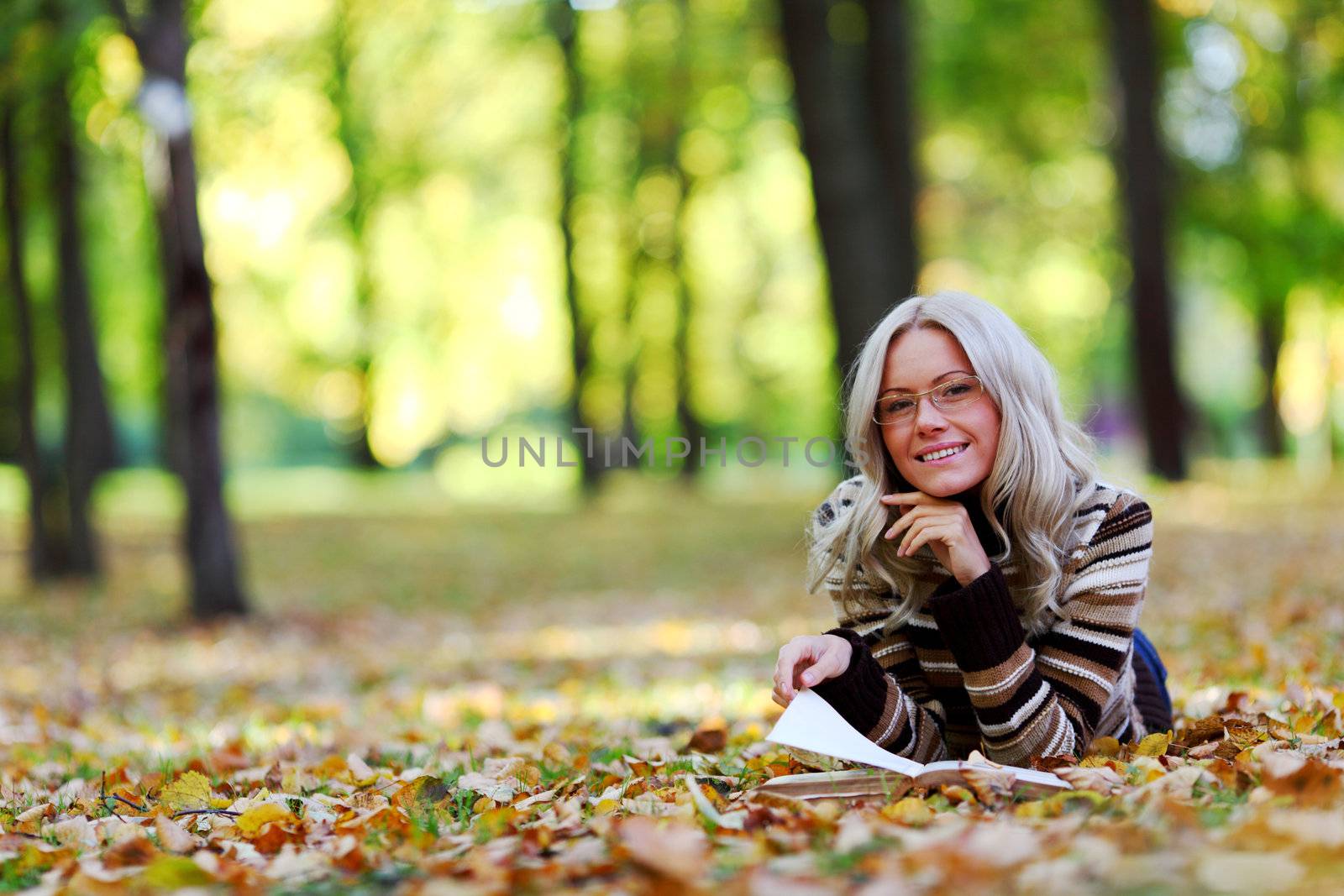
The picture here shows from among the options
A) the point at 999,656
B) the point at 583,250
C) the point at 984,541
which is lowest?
the point at 999,656

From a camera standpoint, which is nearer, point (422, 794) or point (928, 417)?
point (928, 417)

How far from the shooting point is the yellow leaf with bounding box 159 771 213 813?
10.9 feet

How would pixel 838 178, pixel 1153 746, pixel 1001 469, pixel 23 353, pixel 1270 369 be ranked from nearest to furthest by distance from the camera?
pixel 1001 469 < pixel 1153 746 < pixel 838 178 < pixel 23 353 < pixel 1270 369

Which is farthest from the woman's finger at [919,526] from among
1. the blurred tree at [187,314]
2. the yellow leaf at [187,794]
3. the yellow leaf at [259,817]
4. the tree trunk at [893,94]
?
the tree trunk at [893,94]

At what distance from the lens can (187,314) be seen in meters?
8.85

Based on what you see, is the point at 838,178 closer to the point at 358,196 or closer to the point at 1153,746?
the point at 1153,746

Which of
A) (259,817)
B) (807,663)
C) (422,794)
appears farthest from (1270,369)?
(259,817)

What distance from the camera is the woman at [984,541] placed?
2.82m

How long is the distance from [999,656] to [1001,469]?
0.42m

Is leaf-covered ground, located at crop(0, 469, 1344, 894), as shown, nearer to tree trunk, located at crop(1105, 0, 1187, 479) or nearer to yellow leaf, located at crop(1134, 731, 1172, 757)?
yellow leaf, located at crop(1134, 731, 1172, 757)

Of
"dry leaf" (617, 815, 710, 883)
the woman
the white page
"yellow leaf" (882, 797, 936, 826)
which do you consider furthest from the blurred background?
"dry leaf" (617, 815, 710, 883)

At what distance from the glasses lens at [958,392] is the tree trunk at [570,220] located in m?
15.8

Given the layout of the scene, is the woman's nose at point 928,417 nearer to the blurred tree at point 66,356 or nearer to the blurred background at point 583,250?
the blurred background at point 583,250

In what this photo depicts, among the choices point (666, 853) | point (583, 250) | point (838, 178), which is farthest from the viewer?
point (583, 250)
